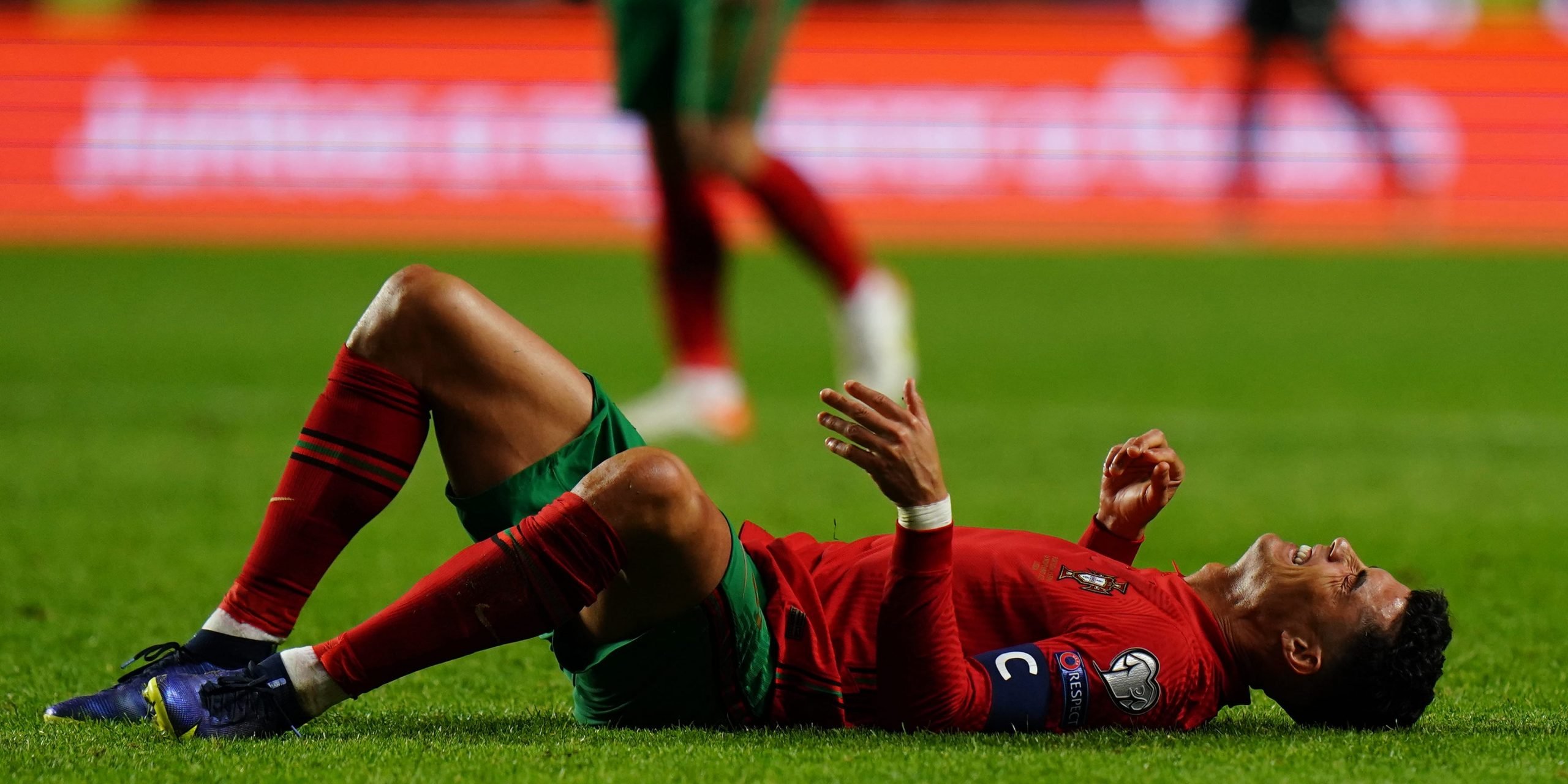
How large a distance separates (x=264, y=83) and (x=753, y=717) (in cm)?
1140

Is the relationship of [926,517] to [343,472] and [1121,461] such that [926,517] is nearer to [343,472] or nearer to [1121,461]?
[1121,461]

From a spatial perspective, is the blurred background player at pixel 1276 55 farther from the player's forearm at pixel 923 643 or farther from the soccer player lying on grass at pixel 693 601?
the player's forearm at pixel 923 643

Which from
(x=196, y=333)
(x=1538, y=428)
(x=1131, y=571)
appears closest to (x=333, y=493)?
(x=1131, y=571)

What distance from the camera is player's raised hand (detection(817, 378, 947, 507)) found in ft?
7.81

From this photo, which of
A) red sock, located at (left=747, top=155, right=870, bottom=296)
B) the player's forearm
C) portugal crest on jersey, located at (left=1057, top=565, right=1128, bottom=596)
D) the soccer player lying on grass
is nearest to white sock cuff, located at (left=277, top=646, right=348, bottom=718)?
the soccer player lying on grass

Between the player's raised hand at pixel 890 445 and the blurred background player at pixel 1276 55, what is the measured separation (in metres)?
10.9

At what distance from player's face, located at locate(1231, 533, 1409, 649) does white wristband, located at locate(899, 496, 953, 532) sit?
0.61 metres

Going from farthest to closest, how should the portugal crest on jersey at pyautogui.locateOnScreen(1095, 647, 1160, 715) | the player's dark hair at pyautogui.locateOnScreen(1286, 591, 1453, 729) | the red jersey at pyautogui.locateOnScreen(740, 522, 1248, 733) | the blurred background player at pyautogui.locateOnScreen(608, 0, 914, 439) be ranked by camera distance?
1. the blurred background player at pyautogui.locateOnScreen(608, 0, 914, 439)
2. the player's dark hair at pyautogui.locateOnScreen(1286, 591, 1453, 729)
3. the portugal crest on jersey at pyautogui.locateOnScreen(1095, 647, 1160, 715)
4. the red jersey at pyautogui.locateOnScreen(740, 522, 1248, 733)

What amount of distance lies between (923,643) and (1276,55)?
11.4 m

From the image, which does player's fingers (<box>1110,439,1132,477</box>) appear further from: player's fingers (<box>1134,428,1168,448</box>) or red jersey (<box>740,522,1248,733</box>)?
red jersey (<box>740,522,1248,733</box>)

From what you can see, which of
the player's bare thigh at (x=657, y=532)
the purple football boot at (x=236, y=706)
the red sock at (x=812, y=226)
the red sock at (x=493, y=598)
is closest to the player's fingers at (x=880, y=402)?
the player's bare thigh at (x=657, y=532)

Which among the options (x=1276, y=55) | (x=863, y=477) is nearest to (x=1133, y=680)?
(x=863, y=477)

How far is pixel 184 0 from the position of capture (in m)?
14.2

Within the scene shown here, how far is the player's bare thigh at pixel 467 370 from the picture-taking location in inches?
104
